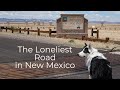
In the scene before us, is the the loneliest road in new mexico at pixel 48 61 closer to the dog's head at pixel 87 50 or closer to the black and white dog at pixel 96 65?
the dog's head at pixel 87 50

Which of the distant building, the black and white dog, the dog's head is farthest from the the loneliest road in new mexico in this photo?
the distant building

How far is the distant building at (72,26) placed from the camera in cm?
1096

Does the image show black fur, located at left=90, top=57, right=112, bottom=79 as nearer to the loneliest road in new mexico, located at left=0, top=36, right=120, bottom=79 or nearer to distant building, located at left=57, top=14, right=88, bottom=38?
the loneliest road in new mexico, located at left=0, top=36, right=120, bottom=79

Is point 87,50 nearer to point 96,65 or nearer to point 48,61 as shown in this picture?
point 96,65

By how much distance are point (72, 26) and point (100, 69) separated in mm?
2720

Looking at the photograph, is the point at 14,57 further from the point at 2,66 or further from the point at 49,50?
the point at 49,50

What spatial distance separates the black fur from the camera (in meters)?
9.16

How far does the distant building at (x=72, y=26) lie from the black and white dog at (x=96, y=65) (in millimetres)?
1469

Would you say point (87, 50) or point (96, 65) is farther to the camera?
point (87, 50)

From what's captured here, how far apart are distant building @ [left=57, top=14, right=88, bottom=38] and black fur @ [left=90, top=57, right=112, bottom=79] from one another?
1.94 metres

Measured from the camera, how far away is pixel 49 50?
10125 millimetres

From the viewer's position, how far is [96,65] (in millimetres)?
9219

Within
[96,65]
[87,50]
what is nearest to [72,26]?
[87,50]
